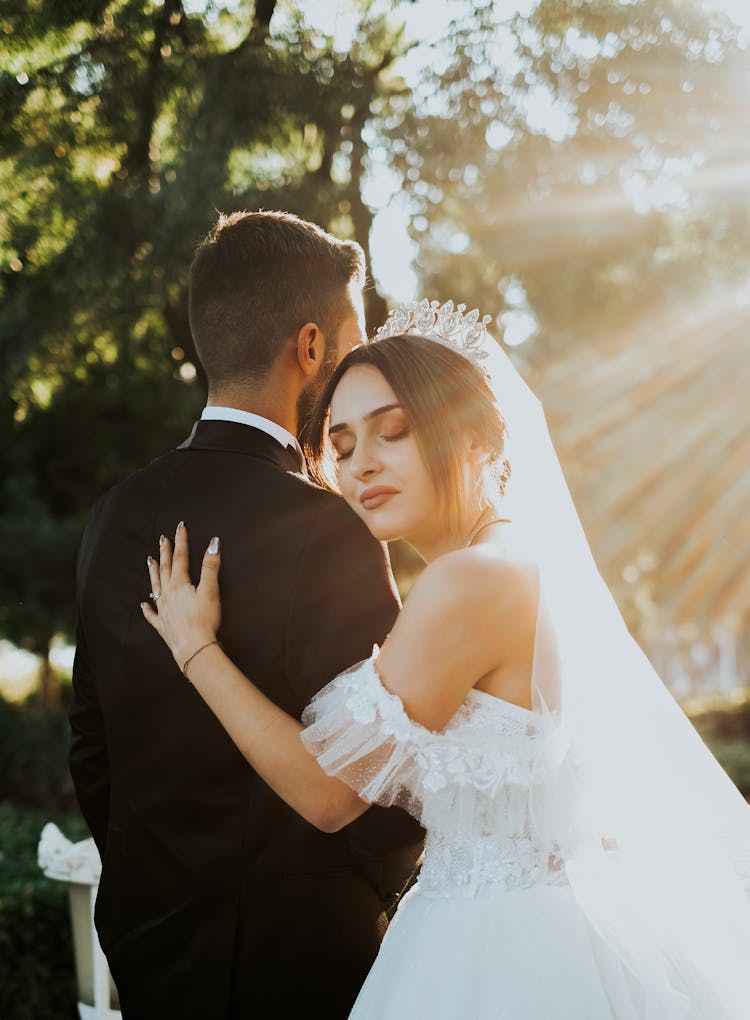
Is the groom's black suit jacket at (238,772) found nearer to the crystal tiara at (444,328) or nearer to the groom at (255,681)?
the groom at (255,681)

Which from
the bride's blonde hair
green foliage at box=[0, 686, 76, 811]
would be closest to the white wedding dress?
the bride's blonde hair

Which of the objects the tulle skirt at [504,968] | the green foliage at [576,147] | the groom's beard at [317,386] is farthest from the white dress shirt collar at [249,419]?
the green foliage at [576,147]

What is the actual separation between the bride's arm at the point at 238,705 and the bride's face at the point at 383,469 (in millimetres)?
367

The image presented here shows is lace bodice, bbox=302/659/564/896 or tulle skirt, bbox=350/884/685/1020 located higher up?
lace bodice, bbox=302/659/564/896

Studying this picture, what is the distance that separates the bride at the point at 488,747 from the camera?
230 cm

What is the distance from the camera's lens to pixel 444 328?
276cm

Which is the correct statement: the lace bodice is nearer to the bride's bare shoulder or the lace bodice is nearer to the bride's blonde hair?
the bride's bare shoulder

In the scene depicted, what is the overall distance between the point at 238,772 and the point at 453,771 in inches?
19.8

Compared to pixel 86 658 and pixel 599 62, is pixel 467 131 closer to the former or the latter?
pixel 599 62

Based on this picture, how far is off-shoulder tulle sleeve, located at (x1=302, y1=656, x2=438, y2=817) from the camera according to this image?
2275 mm

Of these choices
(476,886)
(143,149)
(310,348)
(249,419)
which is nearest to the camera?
(476,886)

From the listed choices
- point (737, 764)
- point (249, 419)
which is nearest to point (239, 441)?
point (249, 419)

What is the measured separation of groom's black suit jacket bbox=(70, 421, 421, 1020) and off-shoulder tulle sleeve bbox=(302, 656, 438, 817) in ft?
0.35

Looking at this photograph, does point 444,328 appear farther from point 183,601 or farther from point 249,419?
point 183,601
